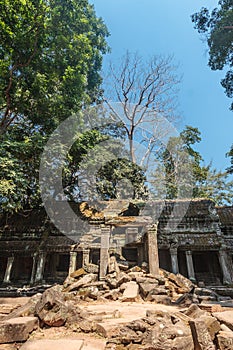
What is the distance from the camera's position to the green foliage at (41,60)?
9.28 metres

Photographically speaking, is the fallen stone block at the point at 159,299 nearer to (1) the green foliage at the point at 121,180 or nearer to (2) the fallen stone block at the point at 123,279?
(2) the fallen stone block at the point at 123,279

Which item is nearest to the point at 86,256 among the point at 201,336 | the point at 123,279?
the point at 123,279

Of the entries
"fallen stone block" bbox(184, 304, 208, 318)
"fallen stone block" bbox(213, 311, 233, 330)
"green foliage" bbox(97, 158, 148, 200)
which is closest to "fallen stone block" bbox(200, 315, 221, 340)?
"fallen stone block" bbox(213, 311, 233, 330)

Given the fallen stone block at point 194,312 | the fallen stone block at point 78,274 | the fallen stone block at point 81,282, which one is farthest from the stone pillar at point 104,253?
the fallen stone block at point 194,312

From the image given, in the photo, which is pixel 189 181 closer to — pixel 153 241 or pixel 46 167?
pixel 153 241

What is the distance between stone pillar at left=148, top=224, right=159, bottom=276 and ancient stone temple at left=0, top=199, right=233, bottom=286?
2.06 m

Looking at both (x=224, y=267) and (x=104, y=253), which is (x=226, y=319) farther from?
(x=224, y=267)

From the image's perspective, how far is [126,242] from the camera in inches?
566

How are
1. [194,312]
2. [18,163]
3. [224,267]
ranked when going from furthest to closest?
[224,267] → [18,163] → [194,312]

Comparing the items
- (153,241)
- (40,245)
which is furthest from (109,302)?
(40,245)

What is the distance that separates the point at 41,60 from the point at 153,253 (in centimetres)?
1162

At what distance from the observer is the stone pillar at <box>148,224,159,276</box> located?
10.0 m

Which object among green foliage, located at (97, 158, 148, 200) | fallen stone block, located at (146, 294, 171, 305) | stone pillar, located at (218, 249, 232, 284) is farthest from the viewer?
green foliage, located at (97, 158, 148, 200)

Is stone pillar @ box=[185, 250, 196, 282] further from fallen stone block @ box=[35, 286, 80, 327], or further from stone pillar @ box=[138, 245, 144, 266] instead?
fallen stone block @ box=[35, 286, 80, 327]
